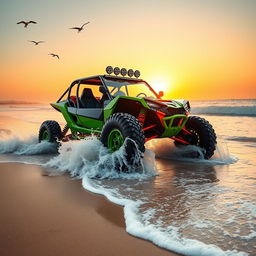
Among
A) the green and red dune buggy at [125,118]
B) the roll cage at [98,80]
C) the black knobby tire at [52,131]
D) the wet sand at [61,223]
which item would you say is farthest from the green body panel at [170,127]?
the black knobby tire at [52,131]

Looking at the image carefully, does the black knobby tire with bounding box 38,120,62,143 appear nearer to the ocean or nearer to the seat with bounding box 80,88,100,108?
the ocean

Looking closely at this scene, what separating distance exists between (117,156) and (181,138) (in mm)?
2236

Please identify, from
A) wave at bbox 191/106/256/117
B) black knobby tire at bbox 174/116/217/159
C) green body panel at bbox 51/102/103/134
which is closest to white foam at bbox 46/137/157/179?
green body panel at bbox 51/102/103/134

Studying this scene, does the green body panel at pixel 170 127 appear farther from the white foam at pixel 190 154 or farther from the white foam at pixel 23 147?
the white foam at pixel 23 147

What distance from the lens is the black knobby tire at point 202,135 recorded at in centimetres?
596

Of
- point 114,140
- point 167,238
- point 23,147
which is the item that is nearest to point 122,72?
point 114,140

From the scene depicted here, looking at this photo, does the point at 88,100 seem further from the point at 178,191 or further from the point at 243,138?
the point at 243,138

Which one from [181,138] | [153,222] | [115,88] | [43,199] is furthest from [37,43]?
[153,222]

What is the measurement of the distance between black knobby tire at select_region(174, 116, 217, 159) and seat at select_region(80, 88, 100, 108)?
2098 mm

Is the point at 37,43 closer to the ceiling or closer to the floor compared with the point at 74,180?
closer to the ceiling

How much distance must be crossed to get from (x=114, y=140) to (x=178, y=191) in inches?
71.8

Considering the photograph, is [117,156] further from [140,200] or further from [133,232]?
[133,232]

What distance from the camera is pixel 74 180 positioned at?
4.33 metres

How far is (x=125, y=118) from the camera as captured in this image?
188 inches
